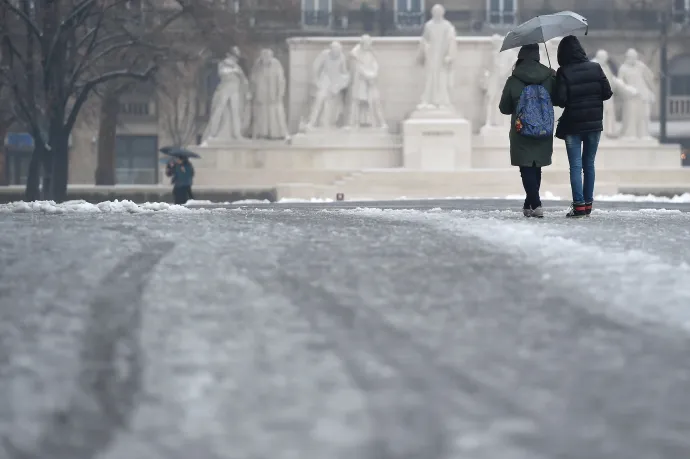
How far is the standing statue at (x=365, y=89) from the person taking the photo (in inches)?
1458

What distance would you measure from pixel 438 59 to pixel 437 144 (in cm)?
233

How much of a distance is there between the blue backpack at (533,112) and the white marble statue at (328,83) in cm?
2576

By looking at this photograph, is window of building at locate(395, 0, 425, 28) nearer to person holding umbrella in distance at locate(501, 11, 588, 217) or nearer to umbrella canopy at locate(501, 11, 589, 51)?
umbrella canopy at locate(501, 11, 589, 51)

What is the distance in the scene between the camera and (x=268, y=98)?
38188 mm

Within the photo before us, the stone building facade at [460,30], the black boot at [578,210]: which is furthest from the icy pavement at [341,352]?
the stone building facade at [460,30]

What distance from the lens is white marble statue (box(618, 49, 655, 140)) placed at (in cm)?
3894

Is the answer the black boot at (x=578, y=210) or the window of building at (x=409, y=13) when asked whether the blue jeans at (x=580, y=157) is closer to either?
the black boot at (x=578, y=210)

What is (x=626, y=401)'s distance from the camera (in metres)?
3.90

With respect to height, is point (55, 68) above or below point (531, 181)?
above

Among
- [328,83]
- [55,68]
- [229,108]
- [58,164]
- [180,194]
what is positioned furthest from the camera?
[229,108]

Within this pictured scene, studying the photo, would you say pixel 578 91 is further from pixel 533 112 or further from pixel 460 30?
pixel 460 30

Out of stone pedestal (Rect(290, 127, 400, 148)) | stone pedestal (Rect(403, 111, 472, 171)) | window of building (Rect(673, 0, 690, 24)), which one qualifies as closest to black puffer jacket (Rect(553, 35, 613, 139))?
stone pedestal (Rect(403, 111, 472, 171))

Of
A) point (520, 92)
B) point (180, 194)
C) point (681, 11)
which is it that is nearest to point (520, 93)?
point (520, 92)

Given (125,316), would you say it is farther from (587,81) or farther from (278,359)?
(587,81)
